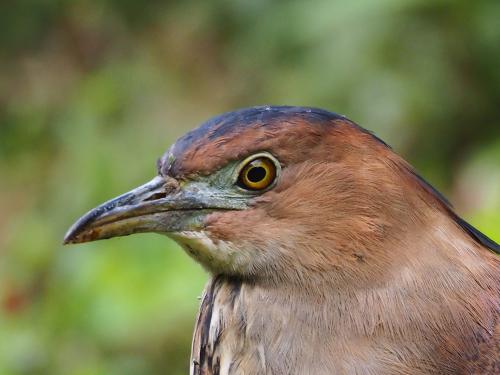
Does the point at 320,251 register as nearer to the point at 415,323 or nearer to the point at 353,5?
the point at 415,323

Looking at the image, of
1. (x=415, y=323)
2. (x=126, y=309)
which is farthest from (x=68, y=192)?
(x=415, y=323)

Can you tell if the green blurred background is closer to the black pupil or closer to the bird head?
the bird head

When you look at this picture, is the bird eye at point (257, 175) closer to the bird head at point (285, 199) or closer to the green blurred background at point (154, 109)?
the bird head at point (285, 199)

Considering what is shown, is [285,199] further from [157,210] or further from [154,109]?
[154,109]

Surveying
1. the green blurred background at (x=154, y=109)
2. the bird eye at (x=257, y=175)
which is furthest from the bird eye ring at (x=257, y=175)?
the green blurred background at (x=154, y=109)

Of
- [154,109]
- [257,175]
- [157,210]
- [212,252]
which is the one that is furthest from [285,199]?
[154,109]

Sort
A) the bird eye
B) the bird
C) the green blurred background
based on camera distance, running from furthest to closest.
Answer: the green blurred background
the bird eye
the bird

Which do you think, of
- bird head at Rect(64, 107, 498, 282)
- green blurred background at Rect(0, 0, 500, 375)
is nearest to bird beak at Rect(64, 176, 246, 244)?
bird head at Rect(64, 107, 498, 282)
